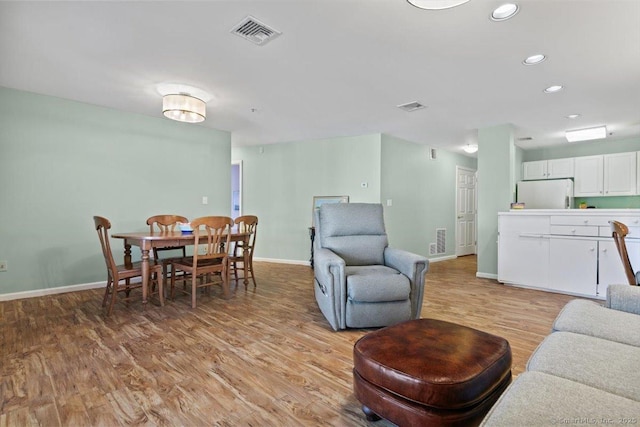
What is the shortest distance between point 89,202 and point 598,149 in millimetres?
8107

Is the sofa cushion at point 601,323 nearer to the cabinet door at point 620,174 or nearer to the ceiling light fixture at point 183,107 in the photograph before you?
the ceiling light fixture at point 183,107

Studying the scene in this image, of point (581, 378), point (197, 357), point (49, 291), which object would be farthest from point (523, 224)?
point (49, 291)

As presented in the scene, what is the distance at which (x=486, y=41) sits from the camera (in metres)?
2.40

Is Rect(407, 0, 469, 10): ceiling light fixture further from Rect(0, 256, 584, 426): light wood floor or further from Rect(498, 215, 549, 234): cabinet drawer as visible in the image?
Rect(498, 215, 549, 234): cabinet drawer

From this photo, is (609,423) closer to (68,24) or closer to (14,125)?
(68,24)

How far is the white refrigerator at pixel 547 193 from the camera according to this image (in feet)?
17.9

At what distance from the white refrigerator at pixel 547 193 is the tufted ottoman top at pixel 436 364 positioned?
527cm

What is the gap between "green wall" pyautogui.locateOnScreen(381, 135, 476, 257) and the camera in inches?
216

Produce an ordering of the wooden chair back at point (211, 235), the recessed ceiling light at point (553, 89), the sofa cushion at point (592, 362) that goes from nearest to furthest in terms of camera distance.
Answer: the sofa cushion at point (592, 362), the wooden chair back at point (211, 235), the recessed ceiling light at point (553, 89)

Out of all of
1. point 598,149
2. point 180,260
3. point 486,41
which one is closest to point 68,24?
point 180,260

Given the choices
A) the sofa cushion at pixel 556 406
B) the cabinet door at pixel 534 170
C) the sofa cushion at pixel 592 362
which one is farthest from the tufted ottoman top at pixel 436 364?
the cabinet door at pixel 534 170

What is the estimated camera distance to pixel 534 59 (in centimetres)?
266

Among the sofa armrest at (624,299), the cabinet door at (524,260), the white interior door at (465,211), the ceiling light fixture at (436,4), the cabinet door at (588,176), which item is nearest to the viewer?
the sofa armrest at (624,299)

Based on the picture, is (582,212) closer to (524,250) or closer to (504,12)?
(524,250)
